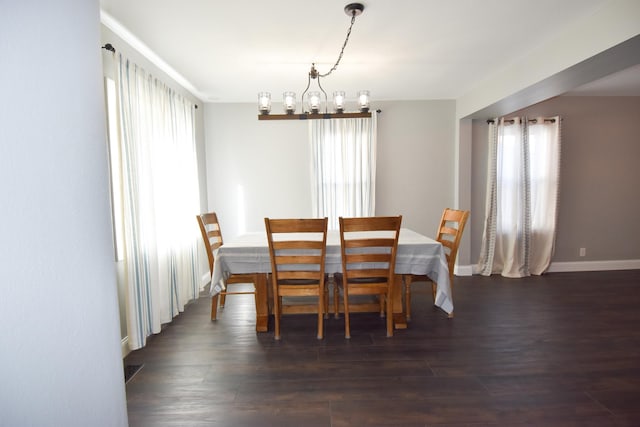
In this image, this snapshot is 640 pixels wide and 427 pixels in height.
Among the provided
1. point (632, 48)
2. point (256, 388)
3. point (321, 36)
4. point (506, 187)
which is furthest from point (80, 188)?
point (506, 187)

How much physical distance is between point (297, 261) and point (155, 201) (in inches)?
55.6

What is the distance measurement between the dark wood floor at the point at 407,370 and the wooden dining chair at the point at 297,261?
389 mm

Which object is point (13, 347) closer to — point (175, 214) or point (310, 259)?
point (310, 259)

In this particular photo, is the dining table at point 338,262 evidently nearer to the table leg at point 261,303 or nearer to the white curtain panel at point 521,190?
the table leg at point 261,303

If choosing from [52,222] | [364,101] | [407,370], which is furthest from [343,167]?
[52,222]

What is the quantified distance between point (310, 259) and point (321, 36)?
5.91ft

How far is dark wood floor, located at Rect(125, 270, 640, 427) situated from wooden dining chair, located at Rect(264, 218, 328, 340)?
39cm

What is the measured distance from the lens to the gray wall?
4.04 meters

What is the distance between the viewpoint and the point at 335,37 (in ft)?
7.88

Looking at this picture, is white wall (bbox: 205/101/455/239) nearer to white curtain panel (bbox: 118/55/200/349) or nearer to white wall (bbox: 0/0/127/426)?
white curtain panel (bbox: 118/55/200/349)

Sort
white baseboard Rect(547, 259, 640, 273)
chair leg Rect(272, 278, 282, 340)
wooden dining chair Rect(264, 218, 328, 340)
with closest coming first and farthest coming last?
wooden dining chair Rect(264, 218, 328, 340) < chair leg Rect(272, 278, 282, 340) < white baseboard Rect(547, 259, 640, 273)

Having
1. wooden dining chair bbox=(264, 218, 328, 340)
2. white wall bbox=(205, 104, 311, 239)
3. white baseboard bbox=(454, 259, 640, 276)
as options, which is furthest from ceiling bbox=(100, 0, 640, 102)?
white baseboard bbox=(454, 259, 640, 276)

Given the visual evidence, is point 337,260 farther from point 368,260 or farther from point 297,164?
point 297,164

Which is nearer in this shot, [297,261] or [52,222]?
[52,222]
